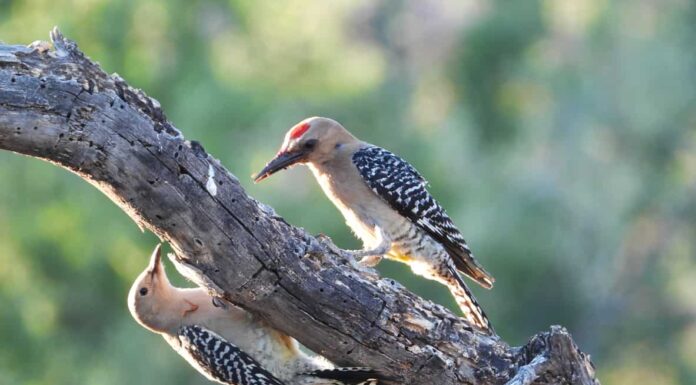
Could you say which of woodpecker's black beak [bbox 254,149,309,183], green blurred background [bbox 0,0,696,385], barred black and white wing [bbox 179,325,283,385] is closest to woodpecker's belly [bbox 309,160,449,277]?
woodpecker's black beak [bbox 254,149,309,183]

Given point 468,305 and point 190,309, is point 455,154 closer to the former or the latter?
point 468,305

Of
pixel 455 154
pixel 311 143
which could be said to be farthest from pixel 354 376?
pixel 455 154

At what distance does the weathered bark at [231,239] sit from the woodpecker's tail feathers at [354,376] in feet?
0.15

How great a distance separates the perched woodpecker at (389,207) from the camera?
277 inches

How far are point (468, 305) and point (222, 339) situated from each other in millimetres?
1544

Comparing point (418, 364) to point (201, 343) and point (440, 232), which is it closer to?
point (201, 343)

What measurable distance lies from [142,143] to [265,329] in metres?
1.64

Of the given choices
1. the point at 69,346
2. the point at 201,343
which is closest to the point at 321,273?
the point at 201,343

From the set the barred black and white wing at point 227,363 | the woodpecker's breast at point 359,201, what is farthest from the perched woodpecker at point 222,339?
the woodpecker's breast at point 359,201

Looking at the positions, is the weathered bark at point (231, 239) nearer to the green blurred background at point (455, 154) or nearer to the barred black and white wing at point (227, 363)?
the barred black and white wing at point (227, 363)

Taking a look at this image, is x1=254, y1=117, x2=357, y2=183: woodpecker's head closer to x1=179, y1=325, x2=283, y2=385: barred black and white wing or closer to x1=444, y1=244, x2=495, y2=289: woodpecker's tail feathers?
x1=444, y1=244, x2=495, y2=289: woodpecker's tail feathers

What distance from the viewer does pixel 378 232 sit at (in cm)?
699

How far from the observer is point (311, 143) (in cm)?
700

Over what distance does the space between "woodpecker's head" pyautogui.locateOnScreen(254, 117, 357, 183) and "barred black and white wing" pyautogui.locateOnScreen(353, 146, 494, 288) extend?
0.15 metres
